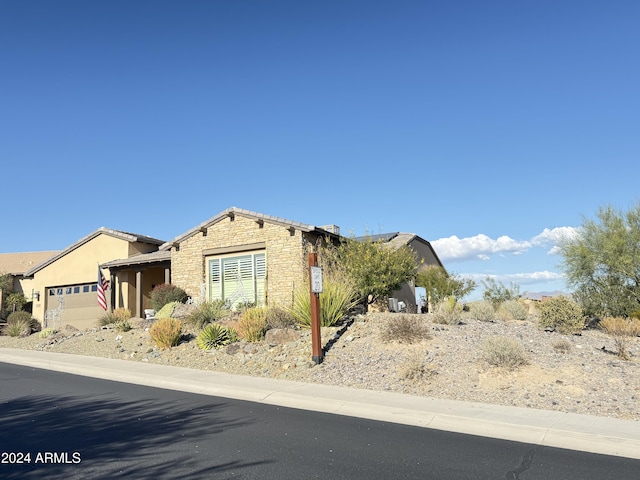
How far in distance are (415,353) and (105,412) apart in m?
6.86

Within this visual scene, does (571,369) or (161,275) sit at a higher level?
(161,275)

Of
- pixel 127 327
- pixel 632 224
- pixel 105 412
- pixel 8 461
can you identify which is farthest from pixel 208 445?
pixel 632 224

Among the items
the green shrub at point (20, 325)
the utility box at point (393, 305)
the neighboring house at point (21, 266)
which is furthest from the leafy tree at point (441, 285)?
the neighboring house at point (21, 266)

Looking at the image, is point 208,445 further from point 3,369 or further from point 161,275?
point 161,275

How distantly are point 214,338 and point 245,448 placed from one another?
9.21 meters

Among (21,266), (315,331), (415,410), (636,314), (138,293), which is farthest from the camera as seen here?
(21,266)

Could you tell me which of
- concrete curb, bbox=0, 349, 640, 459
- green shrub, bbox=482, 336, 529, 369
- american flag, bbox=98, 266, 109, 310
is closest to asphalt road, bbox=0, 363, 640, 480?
concrete curb, bbox=0, 349, 640, 459

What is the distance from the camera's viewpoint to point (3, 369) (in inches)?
605

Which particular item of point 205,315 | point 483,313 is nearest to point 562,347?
point 483,313

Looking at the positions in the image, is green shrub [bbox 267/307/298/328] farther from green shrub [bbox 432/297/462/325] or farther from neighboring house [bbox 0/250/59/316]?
neighboring house [bbox 0/250/59/316]

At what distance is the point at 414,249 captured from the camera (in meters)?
32.7

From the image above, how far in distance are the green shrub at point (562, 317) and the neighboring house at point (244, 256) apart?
327 inches

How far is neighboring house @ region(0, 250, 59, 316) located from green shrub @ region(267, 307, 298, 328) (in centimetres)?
2421

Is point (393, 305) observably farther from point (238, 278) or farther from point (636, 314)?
point (636, 314)
